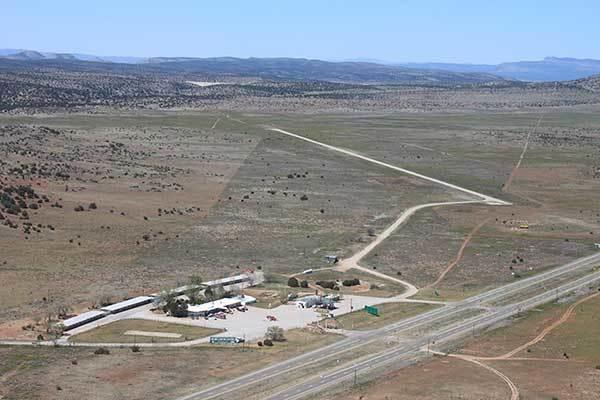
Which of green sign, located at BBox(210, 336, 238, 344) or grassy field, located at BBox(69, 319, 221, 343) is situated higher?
green sign, located at BBox(210, 336, 238, 344)

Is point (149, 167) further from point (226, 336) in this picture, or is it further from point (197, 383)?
point (197, 383)

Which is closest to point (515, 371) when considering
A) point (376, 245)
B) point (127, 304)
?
point (127, 304)

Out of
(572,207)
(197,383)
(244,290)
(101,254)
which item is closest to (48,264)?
(101,254)

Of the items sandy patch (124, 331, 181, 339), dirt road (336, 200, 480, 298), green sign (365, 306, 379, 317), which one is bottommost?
dirt road (336, 200, 480, 298)

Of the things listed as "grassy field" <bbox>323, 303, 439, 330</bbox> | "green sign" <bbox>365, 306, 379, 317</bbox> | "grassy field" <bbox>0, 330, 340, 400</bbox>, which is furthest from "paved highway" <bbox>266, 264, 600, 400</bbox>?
"green sign" <bbox>365, 306, 379, 317</bbox>

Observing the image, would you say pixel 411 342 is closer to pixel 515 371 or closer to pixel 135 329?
pixel 515 371

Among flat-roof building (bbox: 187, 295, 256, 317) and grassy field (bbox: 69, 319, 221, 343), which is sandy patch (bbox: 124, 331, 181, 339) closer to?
grassy field (bbox: 69, 319, 221, 343)

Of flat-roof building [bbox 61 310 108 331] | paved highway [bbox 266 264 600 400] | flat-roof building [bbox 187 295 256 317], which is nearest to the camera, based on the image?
paved highway [bbox 266 264 600 400]
